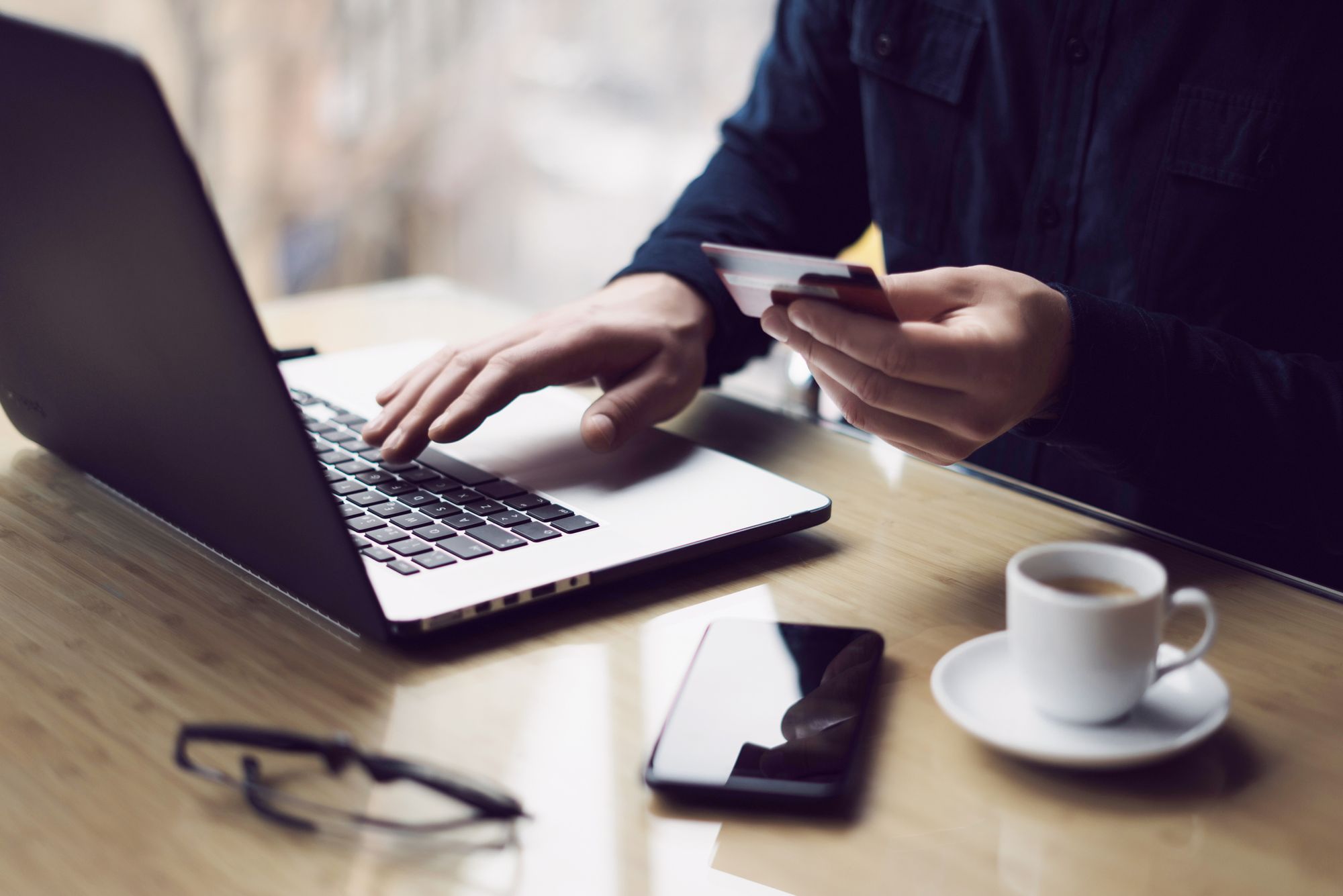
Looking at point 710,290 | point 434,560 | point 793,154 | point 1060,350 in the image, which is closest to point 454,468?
point 434,560

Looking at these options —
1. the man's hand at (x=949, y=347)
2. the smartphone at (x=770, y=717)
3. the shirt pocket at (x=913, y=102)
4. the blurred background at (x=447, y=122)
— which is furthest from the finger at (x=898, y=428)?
the blurred background at (x=447, y=122)

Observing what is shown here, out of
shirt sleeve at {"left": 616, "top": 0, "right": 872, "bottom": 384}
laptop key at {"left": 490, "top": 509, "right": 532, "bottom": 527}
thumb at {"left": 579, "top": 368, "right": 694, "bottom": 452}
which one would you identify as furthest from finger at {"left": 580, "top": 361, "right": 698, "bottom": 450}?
shirt sleeve at {"left": 616, "top": 0, "right": 872, "bottom": 384}

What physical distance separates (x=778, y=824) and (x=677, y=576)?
229 mm

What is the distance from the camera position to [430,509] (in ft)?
2.28

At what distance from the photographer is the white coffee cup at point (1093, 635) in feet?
1.54

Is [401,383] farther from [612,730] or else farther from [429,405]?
[612,730]

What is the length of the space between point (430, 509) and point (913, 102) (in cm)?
67

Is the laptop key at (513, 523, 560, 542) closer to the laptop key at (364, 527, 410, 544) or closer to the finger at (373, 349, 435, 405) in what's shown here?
the laptop key at (364, 527, 410, 544)

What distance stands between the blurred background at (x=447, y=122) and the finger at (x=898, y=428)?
196cm

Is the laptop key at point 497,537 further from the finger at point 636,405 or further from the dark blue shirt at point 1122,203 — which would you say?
the dark blue shirt at point 1122,203

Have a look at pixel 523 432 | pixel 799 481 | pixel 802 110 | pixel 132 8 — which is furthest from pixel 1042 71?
pixel 132 8

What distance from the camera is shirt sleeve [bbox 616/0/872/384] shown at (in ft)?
3.61

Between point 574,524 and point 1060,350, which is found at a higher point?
point 1060,350

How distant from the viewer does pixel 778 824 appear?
0.45 meters
